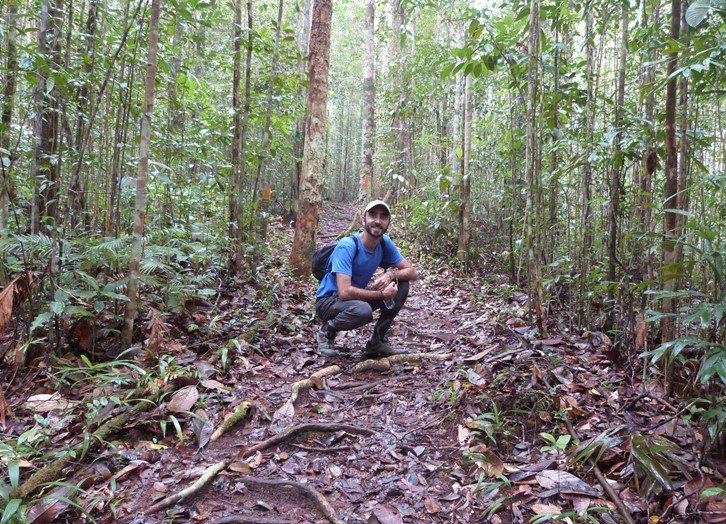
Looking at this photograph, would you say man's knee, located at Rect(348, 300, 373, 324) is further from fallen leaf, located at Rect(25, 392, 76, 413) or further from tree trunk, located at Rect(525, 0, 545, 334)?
fallen leaf, located at Rect(25, 392, 76, 413)

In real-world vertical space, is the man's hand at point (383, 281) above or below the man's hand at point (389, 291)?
above

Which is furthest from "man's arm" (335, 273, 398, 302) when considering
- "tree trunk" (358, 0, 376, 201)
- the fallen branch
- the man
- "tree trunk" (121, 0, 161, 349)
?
"tree trunk" (358, 0, 376, 201)

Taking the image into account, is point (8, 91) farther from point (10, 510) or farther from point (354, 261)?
point (10, 510)

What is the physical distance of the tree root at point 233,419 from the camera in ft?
10.1

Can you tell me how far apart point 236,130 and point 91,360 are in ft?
11.8

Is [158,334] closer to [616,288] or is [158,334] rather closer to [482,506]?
[482,506]

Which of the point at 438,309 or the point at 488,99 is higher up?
the point at 488,99

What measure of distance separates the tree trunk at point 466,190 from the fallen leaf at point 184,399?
588 cm

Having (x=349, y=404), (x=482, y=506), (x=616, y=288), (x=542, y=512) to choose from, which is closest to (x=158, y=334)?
(x=349, y=404)

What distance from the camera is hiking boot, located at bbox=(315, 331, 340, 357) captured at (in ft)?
15.6

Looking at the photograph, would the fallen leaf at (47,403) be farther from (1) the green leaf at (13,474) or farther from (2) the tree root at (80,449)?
(1) the green leaf at (13,474)

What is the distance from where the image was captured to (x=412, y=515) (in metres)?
2.45

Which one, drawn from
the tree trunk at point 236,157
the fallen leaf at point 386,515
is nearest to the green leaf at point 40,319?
the fallen leaf at point 386,515

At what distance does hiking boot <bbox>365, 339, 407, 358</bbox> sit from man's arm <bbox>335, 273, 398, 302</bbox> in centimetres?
44
